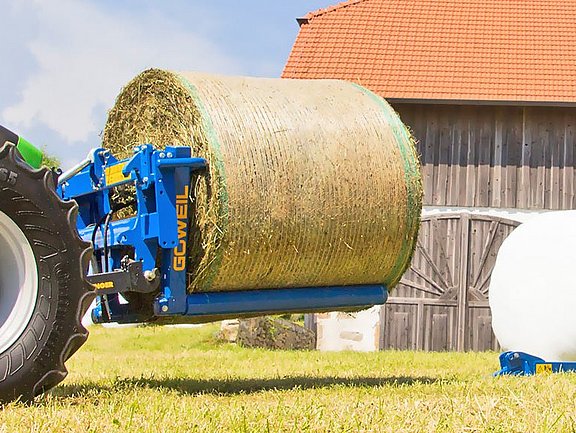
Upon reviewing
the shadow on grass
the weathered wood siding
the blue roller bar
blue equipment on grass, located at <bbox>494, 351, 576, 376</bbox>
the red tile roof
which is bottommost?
the shadow on grass

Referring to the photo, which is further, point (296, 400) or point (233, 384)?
point (233, 384)

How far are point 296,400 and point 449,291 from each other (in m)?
10.5

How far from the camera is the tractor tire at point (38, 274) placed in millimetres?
5367

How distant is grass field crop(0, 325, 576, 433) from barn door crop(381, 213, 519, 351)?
5.58 m

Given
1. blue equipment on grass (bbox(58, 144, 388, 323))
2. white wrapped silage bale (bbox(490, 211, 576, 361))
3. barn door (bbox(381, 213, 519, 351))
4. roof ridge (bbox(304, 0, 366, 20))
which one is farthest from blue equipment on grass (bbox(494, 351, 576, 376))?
roof ridge (bbox(304, 0, 366, 20))

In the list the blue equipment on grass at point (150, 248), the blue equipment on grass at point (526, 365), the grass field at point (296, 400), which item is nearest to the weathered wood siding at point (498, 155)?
the grass field at point (296, 400)

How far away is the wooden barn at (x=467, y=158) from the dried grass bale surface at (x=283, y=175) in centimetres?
875

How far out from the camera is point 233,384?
23.9 ft

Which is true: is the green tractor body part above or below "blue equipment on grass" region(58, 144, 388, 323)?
above

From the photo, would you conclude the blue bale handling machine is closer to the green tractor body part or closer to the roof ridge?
the green tractor body part

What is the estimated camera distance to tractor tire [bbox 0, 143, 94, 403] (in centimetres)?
537

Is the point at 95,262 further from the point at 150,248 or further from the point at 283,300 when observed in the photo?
the point at 283,300

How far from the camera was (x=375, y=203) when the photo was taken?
7133 millimetres

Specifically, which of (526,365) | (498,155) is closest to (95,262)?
(526,365)
